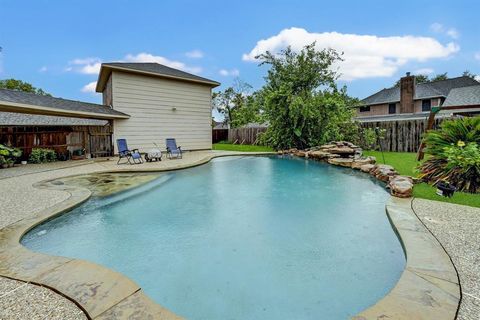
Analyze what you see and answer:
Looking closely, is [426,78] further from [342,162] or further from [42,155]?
[42,155]

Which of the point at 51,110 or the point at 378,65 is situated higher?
the point at 378,65

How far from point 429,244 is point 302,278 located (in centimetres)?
148

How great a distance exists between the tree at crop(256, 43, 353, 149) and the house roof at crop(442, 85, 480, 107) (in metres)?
4.50

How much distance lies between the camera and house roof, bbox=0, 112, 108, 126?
10.1 m

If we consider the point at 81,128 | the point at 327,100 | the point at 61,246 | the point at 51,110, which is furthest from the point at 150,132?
the point at 61,246

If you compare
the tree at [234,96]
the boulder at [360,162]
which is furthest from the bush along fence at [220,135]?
the boulder at [360,162]

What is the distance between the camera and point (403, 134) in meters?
12.6

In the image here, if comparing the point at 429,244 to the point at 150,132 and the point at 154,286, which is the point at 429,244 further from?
the point at 150,132

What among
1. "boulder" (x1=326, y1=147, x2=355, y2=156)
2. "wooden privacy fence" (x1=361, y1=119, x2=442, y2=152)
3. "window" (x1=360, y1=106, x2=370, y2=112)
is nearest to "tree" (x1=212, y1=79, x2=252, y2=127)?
"window" (x1=360, y1=106, x2=370, y2=112)

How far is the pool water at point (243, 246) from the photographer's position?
7.91 feet

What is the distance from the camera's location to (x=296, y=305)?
2.32 meters

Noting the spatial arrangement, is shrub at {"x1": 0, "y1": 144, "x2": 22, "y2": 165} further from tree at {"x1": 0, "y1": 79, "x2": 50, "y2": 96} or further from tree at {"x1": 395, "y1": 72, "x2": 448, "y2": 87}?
tree at {"x1": 395, "y1": 72, "x2": 448, "y2": 87}

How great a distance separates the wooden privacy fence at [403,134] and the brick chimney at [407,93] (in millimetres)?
11236

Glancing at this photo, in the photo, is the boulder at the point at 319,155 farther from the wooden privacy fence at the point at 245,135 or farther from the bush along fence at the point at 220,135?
the bush along fence at the point at 220,135
